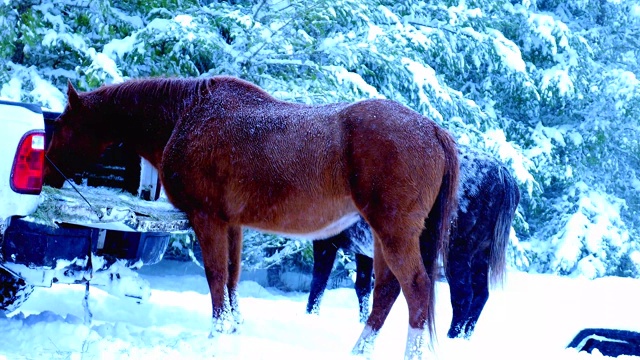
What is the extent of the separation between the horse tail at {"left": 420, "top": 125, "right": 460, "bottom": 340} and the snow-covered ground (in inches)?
22.7

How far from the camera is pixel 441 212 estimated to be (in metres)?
4.65

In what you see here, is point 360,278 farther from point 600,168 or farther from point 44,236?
point 600,168

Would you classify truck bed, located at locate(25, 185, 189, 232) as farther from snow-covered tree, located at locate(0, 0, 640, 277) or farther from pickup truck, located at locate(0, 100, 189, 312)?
snow-covered tree, located at locate(0, 0, 640, 277)

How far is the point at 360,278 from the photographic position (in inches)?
281

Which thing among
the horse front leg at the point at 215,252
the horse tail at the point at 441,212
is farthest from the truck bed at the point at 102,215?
the horse tail at the point at 441,212

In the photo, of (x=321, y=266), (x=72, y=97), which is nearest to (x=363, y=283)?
(x=321, y=266)

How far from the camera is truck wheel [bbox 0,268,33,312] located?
15.6 feet

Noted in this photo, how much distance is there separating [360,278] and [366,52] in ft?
10.8

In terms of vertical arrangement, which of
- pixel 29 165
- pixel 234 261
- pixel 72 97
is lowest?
pixel 234 261

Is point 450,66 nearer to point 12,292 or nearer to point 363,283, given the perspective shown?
point 363,283

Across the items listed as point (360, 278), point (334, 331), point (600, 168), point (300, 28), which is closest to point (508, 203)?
point (360, 278)

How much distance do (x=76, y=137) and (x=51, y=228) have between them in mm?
1614

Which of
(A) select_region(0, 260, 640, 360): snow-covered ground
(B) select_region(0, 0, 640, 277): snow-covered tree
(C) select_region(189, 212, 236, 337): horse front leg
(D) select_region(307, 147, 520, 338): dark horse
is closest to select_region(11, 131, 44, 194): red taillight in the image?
(A) select_region(0, 260, 640, 360): snow-covered ground

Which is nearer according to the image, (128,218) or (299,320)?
(128,218)
